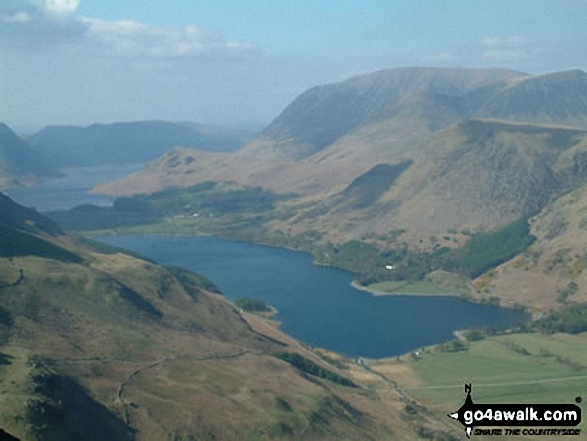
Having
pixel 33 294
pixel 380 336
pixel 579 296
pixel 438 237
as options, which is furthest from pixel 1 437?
pixel 438 237

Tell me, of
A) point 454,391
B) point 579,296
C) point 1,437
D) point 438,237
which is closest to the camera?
point 1,437

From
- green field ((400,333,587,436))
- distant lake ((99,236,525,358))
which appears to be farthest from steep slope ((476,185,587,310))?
green field ((400,333,587,436))

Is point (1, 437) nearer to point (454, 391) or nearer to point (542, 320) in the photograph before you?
point (454, 391)

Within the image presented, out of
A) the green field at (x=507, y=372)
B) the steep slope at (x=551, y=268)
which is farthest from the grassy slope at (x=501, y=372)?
the steep slope at (x=551, y=268)

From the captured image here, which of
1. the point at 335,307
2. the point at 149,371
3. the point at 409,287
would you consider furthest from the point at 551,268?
the point at 149,371

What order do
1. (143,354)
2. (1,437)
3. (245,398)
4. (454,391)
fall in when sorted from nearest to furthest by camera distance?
(1,437) → (245,398) → (143,354) → (454,391)

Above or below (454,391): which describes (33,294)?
above

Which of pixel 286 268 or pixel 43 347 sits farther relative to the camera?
pixel 286 268
